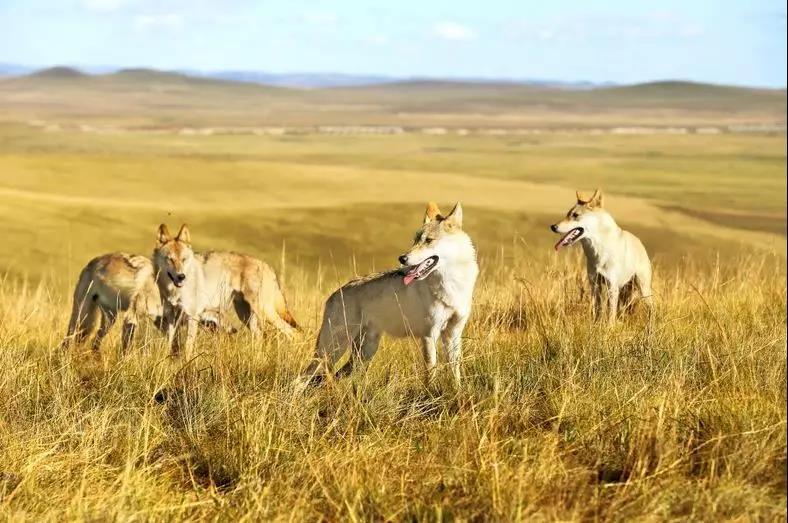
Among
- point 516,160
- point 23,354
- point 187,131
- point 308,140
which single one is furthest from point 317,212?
point 187,131

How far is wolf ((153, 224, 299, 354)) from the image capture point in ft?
33.1

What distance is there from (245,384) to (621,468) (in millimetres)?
2764

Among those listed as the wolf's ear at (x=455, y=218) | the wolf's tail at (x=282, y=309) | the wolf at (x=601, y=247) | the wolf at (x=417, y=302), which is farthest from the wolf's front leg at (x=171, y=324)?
the wolf at (x=601, y=247)

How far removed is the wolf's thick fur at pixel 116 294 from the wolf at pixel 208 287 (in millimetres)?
204

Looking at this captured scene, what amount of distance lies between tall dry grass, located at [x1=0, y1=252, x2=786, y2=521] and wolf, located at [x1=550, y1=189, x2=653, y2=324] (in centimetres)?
170

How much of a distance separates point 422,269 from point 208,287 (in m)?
3.61

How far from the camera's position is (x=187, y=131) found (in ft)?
387

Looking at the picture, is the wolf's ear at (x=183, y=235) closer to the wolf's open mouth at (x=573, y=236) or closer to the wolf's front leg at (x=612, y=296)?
the wolf's open mouth at (x=573, y=236)

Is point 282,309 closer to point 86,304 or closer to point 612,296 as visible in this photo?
point 86,304

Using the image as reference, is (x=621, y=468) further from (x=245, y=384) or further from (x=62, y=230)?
(x=62, y=230)

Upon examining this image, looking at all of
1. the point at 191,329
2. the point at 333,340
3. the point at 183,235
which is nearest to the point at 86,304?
the point at 183,235

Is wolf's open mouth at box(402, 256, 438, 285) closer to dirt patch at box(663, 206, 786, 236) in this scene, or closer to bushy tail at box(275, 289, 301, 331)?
bushy tail at box(275, 289, 301, 331)

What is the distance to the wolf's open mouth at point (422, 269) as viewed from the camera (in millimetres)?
7473

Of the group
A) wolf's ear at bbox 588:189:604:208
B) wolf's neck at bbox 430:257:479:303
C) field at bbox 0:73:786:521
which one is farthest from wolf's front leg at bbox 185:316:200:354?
wolf's ear at bbox 588:189:604:208
